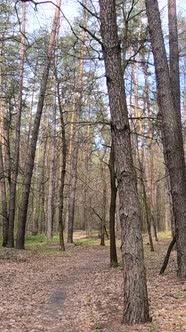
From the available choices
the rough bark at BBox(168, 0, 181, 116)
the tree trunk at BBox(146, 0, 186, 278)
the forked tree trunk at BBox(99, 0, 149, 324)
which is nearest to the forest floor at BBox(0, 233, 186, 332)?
the forked tree trunk at BBox(99, 0, 149, 324)

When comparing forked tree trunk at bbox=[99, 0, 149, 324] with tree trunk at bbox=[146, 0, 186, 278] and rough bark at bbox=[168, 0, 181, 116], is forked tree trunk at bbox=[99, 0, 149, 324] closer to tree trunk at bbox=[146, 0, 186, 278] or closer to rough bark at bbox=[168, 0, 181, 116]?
tree trunk at bbox=[146, 0, 186, 278]

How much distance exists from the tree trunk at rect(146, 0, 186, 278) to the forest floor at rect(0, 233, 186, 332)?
1008 millimetres

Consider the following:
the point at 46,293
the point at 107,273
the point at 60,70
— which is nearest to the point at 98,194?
the point at 60,70

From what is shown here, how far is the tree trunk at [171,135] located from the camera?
849cm

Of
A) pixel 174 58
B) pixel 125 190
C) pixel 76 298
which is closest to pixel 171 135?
pixel 174 58

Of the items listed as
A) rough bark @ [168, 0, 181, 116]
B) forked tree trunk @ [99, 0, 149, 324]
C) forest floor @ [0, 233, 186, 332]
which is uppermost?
rough bark @ [168, 0, 181, 116]

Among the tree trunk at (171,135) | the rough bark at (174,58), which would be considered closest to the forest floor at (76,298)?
the tree trunk at (171,135)

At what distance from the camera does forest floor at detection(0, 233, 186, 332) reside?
608 cm

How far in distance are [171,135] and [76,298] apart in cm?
407

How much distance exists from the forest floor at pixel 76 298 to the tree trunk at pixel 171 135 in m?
1.01

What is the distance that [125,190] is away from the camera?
5859 millimetres

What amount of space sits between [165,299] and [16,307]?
111 inches

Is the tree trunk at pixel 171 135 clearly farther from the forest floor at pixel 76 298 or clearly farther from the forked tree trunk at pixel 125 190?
the forked tree trunk at pixel 125 190

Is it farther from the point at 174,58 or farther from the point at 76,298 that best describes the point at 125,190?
the point at 174,58
